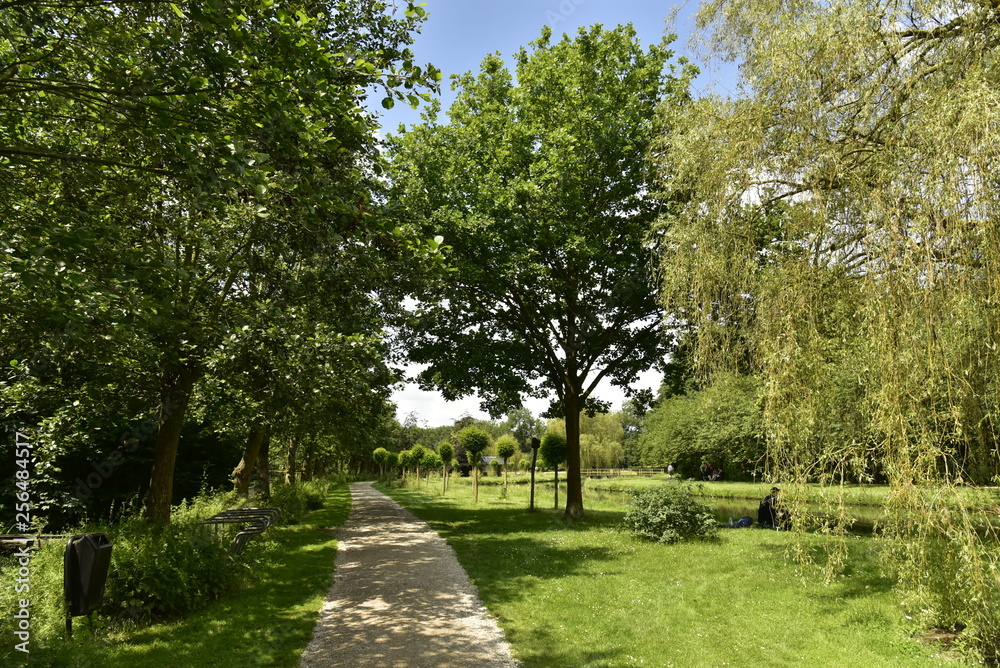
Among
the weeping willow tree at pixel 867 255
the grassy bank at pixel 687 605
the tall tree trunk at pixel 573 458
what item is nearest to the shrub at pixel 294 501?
the grassy bank at pixel 687 605

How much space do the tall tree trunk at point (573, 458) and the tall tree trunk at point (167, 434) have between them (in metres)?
Result: 10.6

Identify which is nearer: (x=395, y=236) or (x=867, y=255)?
(x=867, y=255)

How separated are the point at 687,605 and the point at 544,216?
33.7ft

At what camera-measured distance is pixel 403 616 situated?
24.0ft

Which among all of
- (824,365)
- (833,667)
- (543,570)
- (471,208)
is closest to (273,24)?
(824,365)

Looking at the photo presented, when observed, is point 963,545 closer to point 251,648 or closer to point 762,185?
point 762,185

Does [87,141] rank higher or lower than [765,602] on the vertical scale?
higher

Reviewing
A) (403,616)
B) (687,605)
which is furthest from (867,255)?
(403,616)

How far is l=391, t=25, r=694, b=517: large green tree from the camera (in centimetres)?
1480

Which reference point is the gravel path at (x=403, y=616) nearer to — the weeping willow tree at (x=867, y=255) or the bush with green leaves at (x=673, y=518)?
the weeping willow tree at (x=867, y=255)

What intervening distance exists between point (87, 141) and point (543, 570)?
30.9 feet

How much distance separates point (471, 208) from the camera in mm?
15312

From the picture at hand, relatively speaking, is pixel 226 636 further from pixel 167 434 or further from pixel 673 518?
pixel 673 518

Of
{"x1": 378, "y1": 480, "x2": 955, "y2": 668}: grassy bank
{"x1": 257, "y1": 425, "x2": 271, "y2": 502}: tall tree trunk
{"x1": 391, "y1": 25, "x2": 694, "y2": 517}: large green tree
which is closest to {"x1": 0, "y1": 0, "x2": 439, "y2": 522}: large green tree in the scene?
{"x1": 378, "y1": 480, "x2": 955, "y2": 668}: grassy bank
